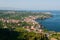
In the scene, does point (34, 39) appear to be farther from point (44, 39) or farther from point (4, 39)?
point (4, 39)

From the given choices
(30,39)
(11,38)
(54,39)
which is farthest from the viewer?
(54,39)

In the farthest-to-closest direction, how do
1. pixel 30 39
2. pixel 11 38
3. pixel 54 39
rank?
pixel 54 39
pixel 11 38
pixel 30 39

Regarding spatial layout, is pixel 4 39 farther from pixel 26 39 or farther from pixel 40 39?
→ pixel 40 39

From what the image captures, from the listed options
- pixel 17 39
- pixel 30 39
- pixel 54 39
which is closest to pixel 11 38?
pixel 17 39

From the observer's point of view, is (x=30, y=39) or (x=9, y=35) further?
(x=9, y=35)

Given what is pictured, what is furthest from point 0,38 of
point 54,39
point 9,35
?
point 54,39

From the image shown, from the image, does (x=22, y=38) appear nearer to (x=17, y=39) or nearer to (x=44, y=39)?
(x=17, y=39)

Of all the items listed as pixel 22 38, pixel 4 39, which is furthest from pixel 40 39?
pixel 4 39

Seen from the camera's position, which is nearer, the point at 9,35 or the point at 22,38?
the point at 22,38
